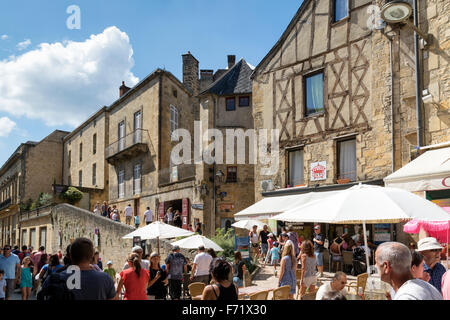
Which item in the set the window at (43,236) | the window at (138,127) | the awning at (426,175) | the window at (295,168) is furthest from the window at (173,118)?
the awning at (426,175)

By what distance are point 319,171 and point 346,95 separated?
252 centimetres

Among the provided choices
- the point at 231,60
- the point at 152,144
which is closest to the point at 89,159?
the point at 152,144

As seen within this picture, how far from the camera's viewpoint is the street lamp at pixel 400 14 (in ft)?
33.2

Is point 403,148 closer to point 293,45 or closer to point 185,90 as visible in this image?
point 293,45

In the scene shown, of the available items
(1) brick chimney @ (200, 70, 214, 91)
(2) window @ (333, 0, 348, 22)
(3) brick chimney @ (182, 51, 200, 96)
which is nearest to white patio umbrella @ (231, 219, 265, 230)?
(2) window @ (333, 0, 348, 22)

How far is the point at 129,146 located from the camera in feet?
81.1

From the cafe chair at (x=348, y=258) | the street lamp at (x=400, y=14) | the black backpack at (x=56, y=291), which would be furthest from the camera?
the cafe chair at (x=348, y=258)

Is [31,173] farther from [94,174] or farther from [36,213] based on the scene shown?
[94,174]

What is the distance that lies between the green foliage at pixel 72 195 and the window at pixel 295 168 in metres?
17.4

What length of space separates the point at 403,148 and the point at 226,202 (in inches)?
378

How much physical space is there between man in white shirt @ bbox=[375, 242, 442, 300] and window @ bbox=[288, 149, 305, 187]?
37.2 ft

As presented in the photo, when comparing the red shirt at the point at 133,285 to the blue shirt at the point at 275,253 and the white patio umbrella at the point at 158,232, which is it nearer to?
the white patio umbrella at the point at 158,232

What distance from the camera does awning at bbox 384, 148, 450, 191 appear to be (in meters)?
7.81

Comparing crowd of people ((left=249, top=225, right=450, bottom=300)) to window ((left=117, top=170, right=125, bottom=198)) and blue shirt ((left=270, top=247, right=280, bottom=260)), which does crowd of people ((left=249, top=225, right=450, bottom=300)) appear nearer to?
blue shirt ((left=270, top=247, right=280, bottom=260))
